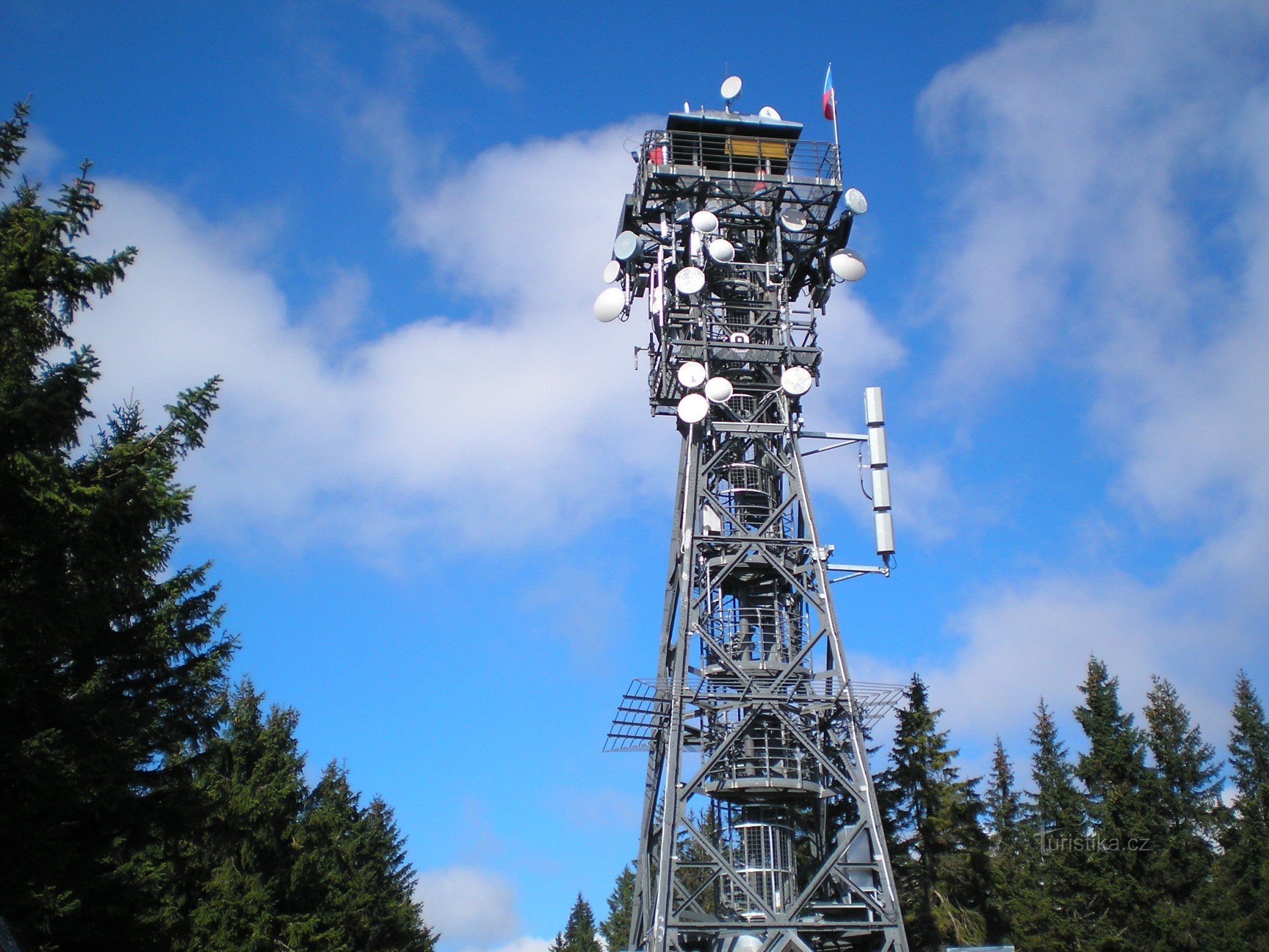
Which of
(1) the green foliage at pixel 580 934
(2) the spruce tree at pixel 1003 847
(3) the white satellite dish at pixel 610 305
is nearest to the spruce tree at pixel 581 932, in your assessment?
(1) the green foliage at pixel 580 934

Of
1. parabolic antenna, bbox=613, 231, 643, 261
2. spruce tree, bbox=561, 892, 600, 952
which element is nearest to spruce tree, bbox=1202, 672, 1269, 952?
parabolic antenna, bbox=613, 231, 643, 261

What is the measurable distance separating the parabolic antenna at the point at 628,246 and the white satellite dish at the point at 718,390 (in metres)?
4.36

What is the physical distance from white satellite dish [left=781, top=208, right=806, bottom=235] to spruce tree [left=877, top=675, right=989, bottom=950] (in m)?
16.0

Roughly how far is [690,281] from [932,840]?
19.9m

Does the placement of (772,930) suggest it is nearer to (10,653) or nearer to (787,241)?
(10,653)

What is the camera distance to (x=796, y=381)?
26.7 metres

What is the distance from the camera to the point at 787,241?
28609mm

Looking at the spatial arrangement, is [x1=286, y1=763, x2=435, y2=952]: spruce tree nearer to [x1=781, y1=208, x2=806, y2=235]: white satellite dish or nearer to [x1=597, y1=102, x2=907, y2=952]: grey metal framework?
[x1=597, y1=102, x2=907, y2=952]: grey metal framework

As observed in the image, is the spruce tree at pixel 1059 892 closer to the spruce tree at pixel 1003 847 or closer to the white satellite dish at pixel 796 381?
the spruce tree at pixel 1003 847

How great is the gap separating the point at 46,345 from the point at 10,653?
174 inches

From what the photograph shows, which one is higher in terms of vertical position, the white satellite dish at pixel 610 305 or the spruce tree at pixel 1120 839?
the white satellite dish at pixel 610 305

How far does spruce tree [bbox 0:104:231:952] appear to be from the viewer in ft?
40.9

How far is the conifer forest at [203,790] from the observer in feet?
42.2

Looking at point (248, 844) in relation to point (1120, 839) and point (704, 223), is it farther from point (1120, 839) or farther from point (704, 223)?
point (1120, 839)
